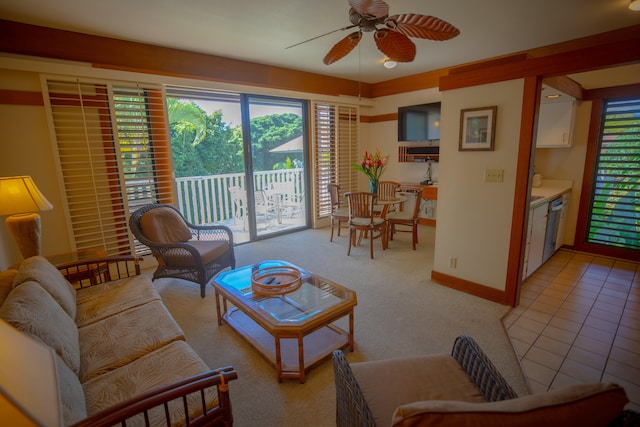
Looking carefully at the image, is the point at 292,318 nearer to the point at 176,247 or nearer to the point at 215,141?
the point at 176,247

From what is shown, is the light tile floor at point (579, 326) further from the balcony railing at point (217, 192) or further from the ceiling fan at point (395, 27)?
the balcony railing at point (217, 192)

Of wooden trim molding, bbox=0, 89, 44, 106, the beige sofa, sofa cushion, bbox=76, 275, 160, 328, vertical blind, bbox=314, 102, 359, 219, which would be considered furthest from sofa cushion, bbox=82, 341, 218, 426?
vertical blind, bbox=314, 102, 359, 219

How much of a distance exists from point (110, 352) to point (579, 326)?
133 inches

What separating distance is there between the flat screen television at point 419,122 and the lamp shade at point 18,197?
511 centimetres

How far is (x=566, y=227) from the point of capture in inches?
169

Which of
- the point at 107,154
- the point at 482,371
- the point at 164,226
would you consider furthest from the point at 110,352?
the point at 107,154

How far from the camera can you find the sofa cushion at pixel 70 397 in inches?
42.1

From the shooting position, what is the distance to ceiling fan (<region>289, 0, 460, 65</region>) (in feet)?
6.32

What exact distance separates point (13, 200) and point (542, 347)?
405cm

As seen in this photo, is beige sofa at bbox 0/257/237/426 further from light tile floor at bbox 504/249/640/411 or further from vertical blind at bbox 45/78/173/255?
light tile floor at bbox 504/249/640/411

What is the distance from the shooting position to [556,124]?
4031 mm

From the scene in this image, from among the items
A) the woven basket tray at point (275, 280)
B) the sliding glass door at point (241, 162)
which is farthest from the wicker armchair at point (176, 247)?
the sliding glass door at point (241, 162)

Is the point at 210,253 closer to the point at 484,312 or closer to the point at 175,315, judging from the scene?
the point at 175,315

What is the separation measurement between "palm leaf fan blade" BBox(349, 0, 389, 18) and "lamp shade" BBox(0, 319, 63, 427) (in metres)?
2.10
